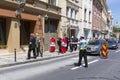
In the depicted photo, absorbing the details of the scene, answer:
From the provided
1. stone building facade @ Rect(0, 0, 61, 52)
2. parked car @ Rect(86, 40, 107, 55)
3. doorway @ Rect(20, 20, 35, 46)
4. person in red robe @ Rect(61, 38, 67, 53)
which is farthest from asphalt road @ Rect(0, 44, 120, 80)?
person in red robe @ Rect(61, 38, 67, 53)

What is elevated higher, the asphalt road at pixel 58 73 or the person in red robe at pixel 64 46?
the person in red robe at pixel 64 46

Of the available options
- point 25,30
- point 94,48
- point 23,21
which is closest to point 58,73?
point 23,21

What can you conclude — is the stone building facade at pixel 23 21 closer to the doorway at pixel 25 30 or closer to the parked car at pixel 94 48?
the doorway at pixel 25 30

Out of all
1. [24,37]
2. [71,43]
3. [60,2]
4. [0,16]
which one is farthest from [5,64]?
[60,2]

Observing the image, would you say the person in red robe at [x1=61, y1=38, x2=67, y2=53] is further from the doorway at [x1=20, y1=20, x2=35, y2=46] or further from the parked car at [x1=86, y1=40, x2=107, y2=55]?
the doorway at [x1=20, y1=20, x2=35, y2=46]

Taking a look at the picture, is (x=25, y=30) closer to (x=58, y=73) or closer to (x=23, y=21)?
(x=23, y=21)

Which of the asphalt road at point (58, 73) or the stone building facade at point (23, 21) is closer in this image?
the asphalt road at point (58, 73)

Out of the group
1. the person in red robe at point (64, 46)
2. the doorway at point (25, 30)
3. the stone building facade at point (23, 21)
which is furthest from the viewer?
the person in red robe at point (64, 46)

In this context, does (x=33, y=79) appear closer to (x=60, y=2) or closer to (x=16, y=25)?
(x=16, y=25)

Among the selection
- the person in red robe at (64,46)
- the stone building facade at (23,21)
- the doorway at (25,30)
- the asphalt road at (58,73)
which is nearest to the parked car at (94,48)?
the person in red robe at (64,46)

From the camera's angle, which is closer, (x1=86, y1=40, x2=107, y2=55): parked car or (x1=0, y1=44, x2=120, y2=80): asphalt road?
(x1=0, y1=44, x2=120, y2=80): asphalt road

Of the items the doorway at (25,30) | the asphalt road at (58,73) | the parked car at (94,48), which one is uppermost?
the doorway at (25,30)

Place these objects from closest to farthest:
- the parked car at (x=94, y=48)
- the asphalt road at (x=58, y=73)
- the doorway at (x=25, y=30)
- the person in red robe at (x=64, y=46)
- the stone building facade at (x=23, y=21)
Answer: the asphalt road at (x=58, y=73)
the stone building facade at (x=23, y=21)
the doorway at (x=25, y=30)
the parked car at (x=94, y=48)
the person in red robe at (x=64, y=46)

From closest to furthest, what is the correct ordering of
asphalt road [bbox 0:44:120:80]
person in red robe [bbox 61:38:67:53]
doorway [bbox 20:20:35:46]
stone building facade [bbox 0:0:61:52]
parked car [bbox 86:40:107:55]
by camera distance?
1. asphalt road [bbox 0:44:120:80]
2. stone building facade [bbox 0:0:61:52]
3. doorway [bbox 20:20:35:46]
4. parked car [bbox 86:40:107:55]
5. person in red robe [bbox 61:38:67:53]
